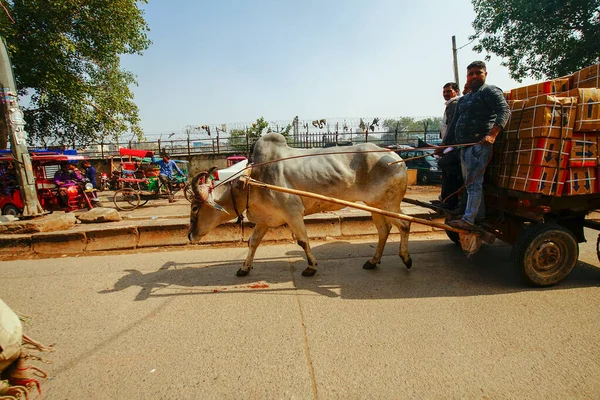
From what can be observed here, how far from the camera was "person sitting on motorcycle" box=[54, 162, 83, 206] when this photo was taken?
28.9 feet

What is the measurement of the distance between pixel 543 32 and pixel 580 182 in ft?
48.6

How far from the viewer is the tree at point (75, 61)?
470 inches

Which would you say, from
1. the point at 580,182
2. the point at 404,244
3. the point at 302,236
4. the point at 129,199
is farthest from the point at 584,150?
the point at 129,199

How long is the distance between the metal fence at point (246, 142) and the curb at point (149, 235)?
41.9ft

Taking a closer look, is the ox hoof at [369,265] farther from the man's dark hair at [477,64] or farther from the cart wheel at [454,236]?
the man's dark hair at [477,64]

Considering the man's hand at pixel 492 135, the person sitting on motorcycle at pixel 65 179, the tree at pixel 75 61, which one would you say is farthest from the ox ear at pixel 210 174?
the tree at pixel 75 61

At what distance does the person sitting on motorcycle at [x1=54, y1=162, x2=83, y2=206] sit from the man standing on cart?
1008 cm

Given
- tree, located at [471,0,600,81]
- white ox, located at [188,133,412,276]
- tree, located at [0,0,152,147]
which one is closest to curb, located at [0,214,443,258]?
white ox, located at [188,133,412,276]

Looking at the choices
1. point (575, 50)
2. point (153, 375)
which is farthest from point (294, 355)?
point (575, 50)

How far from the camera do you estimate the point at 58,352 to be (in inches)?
102

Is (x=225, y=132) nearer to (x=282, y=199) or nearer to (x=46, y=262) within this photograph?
(x=46, y=262)

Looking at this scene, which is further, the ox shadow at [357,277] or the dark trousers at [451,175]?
the dark trousers at [451,175]

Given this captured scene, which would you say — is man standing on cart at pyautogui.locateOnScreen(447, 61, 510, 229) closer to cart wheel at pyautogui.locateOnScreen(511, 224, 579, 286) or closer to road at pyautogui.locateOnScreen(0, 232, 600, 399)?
cart wheel at pyautogui.locateOnScreen(511, 224, 579, 286)

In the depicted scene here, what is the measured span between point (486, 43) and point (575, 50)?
3653mm
